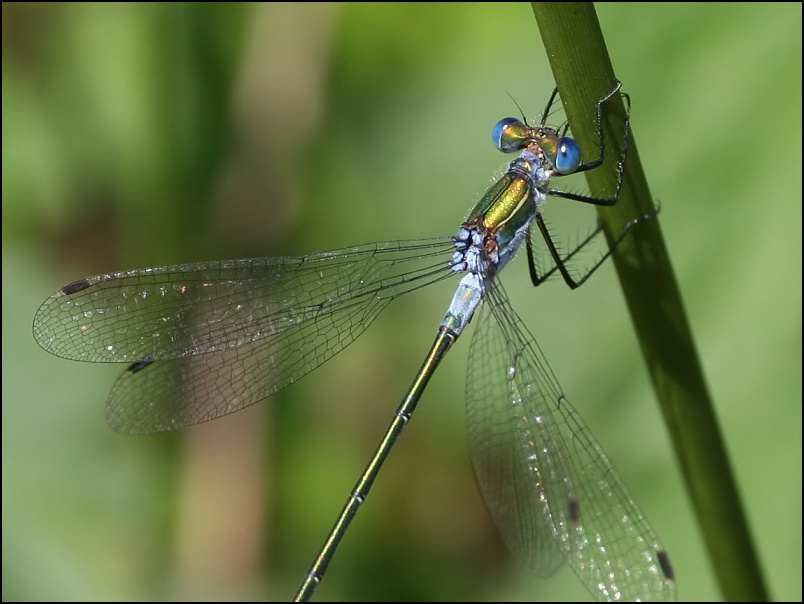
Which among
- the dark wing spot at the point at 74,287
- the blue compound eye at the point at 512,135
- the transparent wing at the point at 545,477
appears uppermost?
the blue compound eye at the point at 512,135

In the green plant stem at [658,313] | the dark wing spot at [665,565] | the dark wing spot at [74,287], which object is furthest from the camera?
the dark wing spot at [74,287]

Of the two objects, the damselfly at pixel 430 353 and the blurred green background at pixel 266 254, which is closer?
the damselfly at pixel 430 353

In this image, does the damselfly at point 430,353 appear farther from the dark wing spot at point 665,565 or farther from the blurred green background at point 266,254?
the blurred green background at point 266,254

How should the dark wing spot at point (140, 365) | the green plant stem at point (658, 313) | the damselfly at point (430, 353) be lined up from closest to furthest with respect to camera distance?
the green plant stem at point (658, 313)
the damselfly at point (430, 353)
the dark wing spot at point (140, 365)

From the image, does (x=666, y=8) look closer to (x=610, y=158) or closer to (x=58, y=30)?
(x=610, y=158)

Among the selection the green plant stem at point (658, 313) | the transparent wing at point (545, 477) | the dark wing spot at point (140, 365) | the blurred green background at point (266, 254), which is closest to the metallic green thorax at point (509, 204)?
the transparent wing at point (545, 477)
